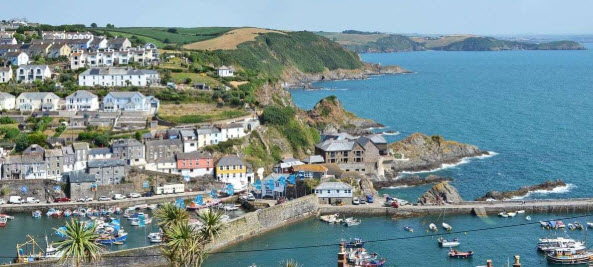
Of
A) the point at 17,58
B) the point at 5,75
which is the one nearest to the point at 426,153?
the point at 5,75

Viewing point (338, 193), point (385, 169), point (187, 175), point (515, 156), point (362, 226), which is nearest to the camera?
point (362, 226)

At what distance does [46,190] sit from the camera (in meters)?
52.5

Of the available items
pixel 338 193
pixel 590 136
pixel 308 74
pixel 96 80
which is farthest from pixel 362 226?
pixel 308 74

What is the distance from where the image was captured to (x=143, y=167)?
55969 millimetres

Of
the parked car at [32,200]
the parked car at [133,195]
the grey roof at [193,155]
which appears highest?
the grey roof at [193,155]

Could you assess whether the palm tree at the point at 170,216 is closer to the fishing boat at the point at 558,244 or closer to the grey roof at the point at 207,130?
the fishing boat at the point at 558,244

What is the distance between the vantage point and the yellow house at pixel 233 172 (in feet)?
182

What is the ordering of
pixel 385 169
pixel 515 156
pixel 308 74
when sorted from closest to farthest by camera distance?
1. pixel 385 169
2. pixel 515 156
3. pixel 308 74

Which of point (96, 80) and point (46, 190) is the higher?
point (96, 80)

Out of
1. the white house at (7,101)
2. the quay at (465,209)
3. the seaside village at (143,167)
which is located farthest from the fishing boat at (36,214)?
the white house at (7,101)

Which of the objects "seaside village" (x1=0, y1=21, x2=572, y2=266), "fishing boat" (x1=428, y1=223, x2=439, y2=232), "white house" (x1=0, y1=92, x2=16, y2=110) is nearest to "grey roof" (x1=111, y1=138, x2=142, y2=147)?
"seaside village" (x1=0, y1=21, x2=572, y2=266)

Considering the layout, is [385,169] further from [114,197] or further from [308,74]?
[308,74]

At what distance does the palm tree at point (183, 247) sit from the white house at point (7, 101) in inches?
1670

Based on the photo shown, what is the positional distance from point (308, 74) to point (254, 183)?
105199mm
